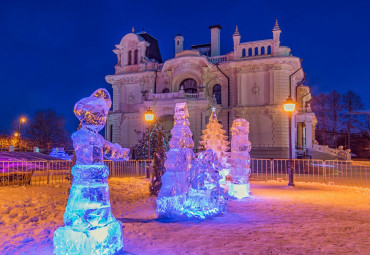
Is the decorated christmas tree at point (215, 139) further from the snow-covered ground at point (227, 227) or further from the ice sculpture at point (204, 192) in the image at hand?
the ice sculpture at point (204, 192)

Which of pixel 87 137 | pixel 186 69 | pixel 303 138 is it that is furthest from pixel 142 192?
pixel 303 138

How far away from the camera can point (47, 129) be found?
51469 millimetres

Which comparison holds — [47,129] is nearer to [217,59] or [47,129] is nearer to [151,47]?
[151,47]

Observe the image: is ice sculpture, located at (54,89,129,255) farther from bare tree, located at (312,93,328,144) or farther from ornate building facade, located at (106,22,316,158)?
bare tree, located at (312,93,328,144)

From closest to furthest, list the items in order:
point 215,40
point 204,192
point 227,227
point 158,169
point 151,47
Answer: point 227,227
point 204,192
point 158,169
point 215,40
point 151,47

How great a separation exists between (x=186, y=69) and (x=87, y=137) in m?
27.2

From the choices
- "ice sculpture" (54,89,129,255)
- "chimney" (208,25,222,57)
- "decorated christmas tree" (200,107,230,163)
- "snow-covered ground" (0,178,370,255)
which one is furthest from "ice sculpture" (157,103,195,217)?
"chimney" (208,25,222,57)

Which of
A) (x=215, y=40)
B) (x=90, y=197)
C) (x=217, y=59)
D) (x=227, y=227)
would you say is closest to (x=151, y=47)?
(x=215, y=40)

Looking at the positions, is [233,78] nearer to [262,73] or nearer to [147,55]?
[262,73]

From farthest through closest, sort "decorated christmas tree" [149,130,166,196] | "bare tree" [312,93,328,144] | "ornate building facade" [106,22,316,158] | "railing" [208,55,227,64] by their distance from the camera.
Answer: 1. "bare tree" [312,93,328,144]
2. "railing" [208,55,227,64]
3. "ornate building facade" [106,22,316,158]
4. "decorated christmas tree" [149,130,166,196]

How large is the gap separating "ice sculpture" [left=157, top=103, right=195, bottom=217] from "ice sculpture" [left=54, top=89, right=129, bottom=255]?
2.56m

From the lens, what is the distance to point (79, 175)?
438cm

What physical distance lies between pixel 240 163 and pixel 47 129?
48363mm

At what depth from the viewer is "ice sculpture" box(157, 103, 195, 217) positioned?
716cm
